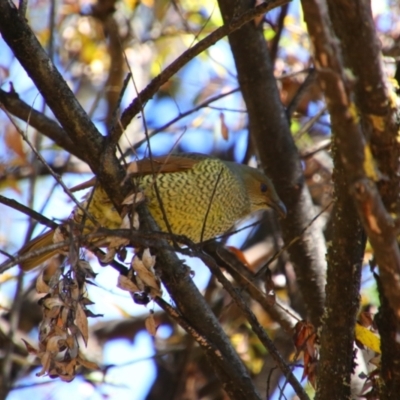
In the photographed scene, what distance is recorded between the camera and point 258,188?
15.6 feet

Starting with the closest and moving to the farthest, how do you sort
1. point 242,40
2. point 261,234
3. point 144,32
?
point 242,40, point 261,234, point 144,32

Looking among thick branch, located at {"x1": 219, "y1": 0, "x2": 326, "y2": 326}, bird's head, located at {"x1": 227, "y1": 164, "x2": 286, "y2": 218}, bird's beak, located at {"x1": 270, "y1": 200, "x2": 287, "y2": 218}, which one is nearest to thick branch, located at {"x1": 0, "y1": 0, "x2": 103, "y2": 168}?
thick branch, located at {"x1": 219, "y1": 0, "x2": 326, "y2": 326}

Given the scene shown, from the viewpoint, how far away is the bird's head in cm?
457

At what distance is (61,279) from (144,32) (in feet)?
15.7

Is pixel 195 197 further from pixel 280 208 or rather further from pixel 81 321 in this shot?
pixel 81 321

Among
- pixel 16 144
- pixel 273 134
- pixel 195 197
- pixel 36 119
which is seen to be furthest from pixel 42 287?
pixel 16 144

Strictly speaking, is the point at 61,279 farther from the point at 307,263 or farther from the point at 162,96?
the point at 162,96

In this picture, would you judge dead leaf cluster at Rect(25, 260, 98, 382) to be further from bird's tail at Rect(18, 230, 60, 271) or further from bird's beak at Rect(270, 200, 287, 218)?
bird's beak at Rect(270, 200, 287, 218)

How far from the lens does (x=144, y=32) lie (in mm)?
7160

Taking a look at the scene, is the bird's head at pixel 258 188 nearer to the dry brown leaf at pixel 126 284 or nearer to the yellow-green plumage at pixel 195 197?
the yellow-green plumage at pixel 195 197

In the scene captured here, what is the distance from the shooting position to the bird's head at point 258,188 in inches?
180

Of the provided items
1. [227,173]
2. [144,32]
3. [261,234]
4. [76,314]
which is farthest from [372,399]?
[144,32]

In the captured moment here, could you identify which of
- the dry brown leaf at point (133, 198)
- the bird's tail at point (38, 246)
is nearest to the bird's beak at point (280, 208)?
the bird's tail at point (38, 246)

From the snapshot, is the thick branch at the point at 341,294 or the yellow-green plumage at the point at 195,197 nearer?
the thick branch at the point at 341,294
